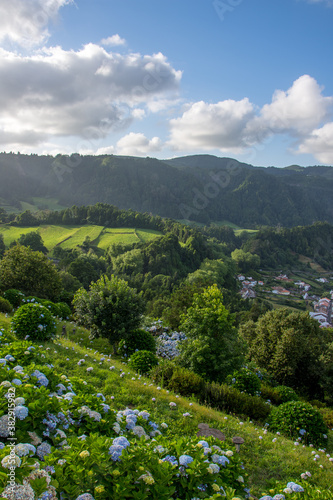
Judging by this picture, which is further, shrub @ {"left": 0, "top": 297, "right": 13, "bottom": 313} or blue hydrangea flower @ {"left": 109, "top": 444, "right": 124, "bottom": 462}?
shrub @ {"left": 0, "top": 297, "right": 13, "bottom": 313}

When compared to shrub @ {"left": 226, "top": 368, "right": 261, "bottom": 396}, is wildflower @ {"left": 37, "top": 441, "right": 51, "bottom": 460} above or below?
above

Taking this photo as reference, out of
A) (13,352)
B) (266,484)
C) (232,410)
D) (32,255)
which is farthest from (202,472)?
(32,255)

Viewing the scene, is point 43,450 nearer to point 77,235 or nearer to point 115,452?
point 115,452

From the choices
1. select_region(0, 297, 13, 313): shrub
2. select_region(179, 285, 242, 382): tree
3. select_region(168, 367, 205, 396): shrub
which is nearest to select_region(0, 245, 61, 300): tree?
select_region(0, 297, 13, 313): shrub

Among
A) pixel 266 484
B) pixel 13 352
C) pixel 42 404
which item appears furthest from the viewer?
pixel 13 352

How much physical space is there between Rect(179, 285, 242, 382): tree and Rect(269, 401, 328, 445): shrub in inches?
165

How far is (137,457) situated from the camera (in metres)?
3.70

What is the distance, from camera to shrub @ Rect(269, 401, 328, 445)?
8.56m

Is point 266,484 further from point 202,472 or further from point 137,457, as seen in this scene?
point 137,457

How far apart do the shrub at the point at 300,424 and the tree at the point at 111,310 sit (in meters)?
8.11

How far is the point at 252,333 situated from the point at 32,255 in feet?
66.7

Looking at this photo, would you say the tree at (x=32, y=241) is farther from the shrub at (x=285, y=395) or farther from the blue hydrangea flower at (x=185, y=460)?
the blue hydrangea flower at (x=185, y=460)

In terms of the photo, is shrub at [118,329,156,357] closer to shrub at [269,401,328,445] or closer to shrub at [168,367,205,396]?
shrub at [168,367,205,396]

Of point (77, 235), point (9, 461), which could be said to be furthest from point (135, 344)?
point (77, 235)
